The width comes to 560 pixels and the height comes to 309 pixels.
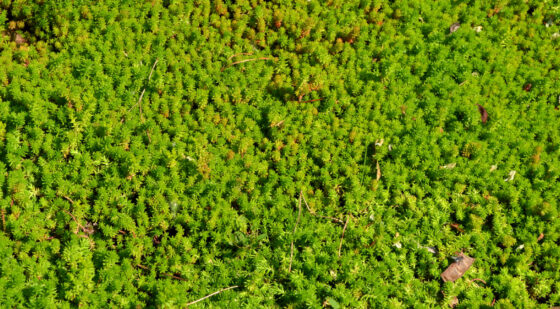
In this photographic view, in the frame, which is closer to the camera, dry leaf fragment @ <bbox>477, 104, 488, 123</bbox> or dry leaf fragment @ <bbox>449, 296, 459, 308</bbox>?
dry leaf fragment @ <bbox>449, 296, 459, 308</bbox>

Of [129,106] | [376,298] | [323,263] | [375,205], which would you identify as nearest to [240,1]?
[129,106]

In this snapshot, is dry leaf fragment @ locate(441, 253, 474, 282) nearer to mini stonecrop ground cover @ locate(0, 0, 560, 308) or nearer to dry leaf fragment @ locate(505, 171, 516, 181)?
mini stonecrop ground cover @ locate(0, 0, 560, 308)

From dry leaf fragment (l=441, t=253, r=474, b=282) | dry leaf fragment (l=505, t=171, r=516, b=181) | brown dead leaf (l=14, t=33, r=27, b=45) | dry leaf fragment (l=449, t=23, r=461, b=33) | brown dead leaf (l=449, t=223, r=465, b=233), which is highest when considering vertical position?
dry leaf fragment (l=449, t=23, r=461, b=33)

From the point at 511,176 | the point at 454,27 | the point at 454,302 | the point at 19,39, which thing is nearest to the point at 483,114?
the point at 511,176

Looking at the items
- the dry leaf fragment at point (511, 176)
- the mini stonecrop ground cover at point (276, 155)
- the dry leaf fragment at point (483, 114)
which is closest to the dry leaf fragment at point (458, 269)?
the mini stonecrop ground cover at point (276, 155)

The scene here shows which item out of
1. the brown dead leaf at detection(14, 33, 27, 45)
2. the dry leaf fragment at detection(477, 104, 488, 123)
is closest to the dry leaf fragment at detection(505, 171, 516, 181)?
the dry leaf fragment at detection(477, 104, 488, 123)
